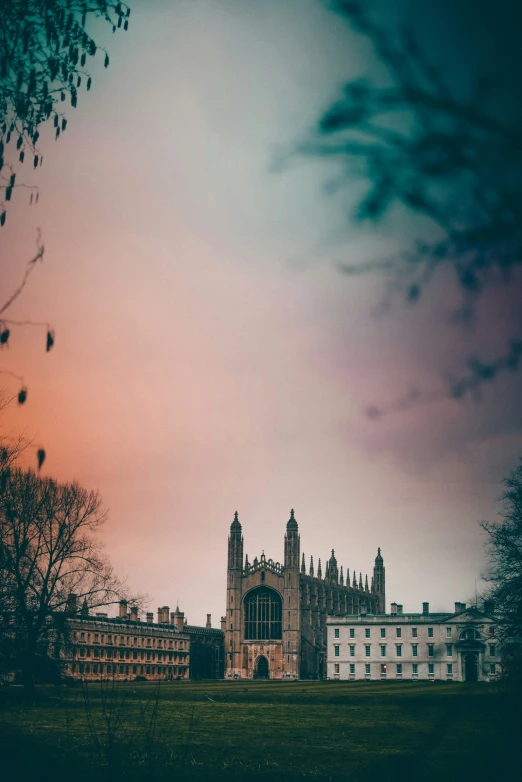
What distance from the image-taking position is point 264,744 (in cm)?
2605

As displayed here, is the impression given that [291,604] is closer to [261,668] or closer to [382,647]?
[261,668]

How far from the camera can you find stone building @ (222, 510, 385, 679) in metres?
110

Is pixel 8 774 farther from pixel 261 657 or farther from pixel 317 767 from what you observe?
pixel 261 657

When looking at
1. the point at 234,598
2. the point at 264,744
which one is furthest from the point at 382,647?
the point at 264,744

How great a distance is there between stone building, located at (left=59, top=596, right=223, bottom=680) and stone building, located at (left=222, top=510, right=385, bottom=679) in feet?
24.8

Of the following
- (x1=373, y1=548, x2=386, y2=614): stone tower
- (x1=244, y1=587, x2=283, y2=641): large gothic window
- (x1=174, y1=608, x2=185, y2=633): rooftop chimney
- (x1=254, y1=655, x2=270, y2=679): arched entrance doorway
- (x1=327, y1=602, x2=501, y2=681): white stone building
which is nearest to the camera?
(x1=327, y1=602, x2=501, y2=681): white stone building

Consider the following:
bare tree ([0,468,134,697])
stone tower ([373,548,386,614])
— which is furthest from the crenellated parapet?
bare tree ([0,468,134,697])

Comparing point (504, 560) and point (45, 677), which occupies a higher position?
point (504, 560)

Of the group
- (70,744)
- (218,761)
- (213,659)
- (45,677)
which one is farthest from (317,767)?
(213,659)

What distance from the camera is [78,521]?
49344 millimetres

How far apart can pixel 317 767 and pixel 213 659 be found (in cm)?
11059

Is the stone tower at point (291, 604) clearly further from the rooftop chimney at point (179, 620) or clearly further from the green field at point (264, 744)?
the green field at point (264, 744)

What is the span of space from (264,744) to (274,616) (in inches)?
3538

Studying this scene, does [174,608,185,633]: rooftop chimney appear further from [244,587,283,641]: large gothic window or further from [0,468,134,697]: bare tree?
[0,468,134,697]: bare tree
